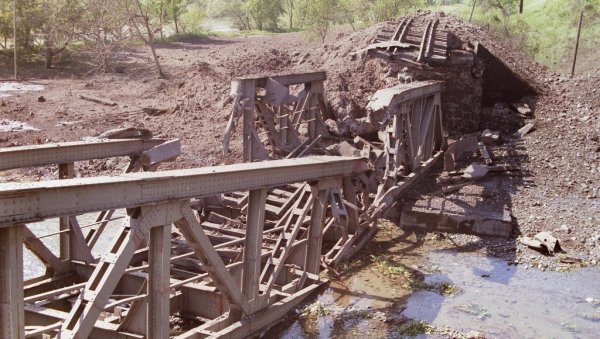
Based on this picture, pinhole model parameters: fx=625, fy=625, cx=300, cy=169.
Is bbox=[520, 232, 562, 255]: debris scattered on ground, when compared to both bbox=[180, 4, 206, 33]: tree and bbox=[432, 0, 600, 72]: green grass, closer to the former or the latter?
bbox=[432, 0, 600, 72]: green grass

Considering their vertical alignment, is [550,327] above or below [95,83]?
below

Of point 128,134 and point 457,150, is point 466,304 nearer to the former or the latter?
point 128,134

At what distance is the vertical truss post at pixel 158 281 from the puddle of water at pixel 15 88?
1969cm

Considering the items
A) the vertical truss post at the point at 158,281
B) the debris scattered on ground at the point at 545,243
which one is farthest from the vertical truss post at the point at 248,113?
the vertical truss post at the point at 158,281

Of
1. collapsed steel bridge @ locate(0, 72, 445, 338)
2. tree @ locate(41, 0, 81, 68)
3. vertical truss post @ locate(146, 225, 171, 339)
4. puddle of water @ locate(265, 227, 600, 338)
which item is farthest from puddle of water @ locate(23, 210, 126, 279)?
tree @ locate(41, 0, 81, 68)

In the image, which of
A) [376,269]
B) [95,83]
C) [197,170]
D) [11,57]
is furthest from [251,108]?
[11,57]

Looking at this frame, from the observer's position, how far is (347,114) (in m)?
16.2

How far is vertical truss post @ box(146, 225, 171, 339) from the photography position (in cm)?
585

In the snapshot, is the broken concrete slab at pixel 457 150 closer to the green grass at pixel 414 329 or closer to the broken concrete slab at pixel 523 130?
the broken concrete slab at pixel 523 130

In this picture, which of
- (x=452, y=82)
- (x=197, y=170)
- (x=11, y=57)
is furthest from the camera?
(x=11, y=57)

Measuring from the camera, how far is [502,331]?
8.52 meters

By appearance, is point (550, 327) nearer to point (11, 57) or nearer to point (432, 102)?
point (432, 102)

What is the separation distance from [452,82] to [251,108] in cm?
930

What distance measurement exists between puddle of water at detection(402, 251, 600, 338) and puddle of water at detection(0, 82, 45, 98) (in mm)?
18695
